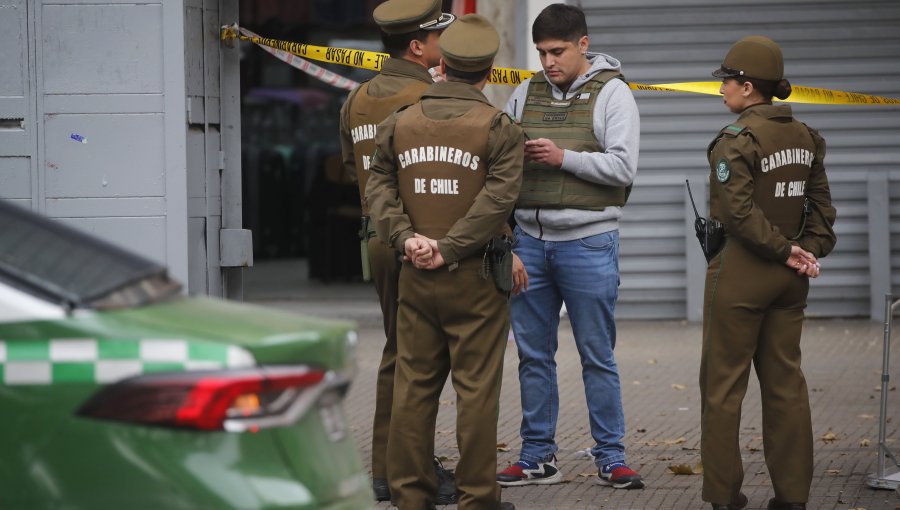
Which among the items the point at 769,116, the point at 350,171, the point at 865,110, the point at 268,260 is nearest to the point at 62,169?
the point at 350,171

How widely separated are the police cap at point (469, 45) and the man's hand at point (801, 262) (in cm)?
141

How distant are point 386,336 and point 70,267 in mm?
2588

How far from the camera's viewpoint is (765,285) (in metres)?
5.47

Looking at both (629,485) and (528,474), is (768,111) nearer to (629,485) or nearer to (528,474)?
(629,485)

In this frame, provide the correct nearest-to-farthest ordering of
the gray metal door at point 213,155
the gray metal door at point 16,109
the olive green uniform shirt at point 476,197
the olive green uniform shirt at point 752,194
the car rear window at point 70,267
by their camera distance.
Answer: the car rear window at point 70,267 < the olive green uniform shirt at point 476,197 < the olive green uniform shirt at point 752,194 < the gray metal door at point 16,109 < the gray metal door at point 213,155

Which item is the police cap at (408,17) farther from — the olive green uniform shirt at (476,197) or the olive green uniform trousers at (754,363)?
the olive green uniform trousers at (754,363)

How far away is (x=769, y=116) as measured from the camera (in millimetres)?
5488

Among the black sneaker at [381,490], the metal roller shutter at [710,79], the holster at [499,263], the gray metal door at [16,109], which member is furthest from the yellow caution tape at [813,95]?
the metal roller shutter at [710,79]

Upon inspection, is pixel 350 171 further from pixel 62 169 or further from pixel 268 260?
pixel 268 260

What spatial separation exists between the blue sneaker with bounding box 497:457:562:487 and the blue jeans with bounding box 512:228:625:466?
35mm

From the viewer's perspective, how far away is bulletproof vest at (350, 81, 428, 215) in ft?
18.6

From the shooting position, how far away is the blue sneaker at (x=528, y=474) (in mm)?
6188

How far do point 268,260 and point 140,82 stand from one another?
14.4 m

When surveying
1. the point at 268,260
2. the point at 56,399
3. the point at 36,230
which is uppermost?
the point at 36,230
